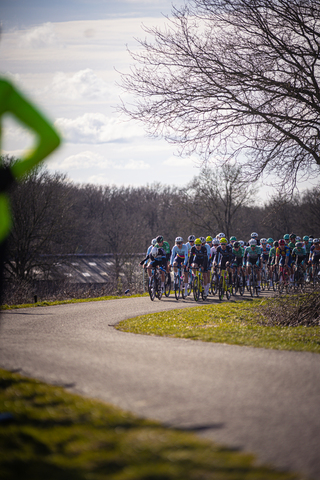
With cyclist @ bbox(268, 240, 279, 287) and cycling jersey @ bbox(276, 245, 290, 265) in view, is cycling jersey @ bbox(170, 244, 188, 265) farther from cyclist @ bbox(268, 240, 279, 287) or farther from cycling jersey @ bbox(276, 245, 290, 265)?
cyclist @ bbox(268, 240, 279, 287)

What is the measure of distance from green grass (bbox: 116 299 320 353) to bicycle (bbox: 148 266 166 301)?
3905 millimetres

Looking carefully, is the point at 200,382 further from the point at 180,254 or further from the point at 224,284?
the point at 180,254

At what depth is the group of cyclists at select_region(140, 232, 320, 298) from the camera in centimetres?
1867

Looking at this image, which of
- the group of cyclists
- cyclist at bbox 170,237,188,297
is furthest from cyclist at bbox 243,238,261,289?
cyclist at bbox 170,237,188,297

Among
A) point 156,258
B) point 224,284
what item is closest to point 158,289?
point 156,258

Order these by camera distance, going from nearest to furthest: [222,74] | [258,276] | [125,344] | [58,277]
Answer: [125,344] < [222,74] < [258,276] < [58,277]

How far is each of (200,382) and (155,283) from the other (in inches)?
518

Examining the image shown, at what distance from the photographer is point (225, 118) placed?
39.9 ft

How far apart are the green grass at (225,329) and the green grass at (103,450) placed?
13.8 ft

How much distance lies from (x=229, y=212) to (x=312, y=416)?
46.7 meters

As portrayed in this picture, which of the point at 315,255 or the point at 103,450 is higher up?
the point at 315,255

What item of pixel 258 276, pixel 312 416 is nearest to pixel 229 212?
pixel 258 276

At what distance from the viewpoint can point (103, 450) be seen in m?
3.50

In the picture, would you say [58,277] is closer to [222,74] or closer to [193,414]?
[222,74]
